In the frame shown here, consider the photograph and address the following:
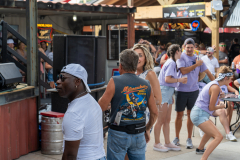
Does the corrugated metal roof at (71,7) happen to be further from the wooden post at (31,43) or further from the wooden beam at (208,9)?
the wooden post at (31,43)

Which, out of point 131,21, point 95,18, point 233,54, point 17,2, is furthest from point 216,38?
point 17,2

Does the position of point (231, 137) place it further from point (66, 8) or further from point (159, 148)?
point (66, 8)

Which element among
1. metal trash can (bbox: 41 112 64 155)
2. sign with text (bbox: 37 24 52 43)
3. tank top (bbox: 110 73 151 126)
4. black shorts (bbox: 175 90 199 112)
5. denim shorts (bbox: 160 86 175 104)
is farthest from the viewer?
sign with text (bbox: 37 24 52 43)

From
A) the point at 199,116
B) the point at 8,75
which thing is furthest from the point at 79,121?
the point at 8,75

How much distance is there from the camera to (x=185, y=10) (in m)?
12.7

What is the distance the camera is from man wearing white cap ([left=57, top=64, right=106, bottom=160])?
7.77 ft

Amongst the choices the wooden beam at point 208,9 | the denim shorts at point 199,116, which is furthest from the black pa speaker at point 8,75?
the wooden beam at point 208,9

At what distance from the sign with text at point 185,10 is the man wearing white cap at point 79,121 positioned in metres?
10.4

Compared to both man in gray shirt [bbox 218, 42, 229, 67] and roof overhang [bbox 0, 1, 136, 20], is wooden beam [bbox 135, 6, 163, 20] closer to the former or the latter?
roof overhang [bbox 0, 1, 136, 20]

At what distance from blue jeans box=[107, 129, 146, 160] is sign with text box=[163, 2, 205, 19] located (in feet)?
31.6

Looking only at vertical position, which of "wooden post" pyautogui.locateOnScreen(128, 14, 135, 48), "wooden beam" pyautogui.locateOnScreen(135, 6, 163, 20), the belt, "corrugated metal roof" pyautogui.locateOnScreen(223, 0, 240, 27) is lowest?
the belt

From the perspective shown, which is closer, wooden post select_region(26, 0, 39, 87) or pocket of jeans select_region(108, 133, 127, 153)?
pocket of jeans select_region(108, 133, 127, 153)

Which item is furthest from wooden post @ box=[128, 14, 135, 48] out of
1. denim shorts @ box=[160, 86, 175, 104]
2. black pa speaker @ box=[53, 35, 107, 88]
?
denim shorts @ box=[160, 86, 175, 104]

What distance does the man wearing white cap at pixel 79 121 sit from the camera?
2.37 metres
